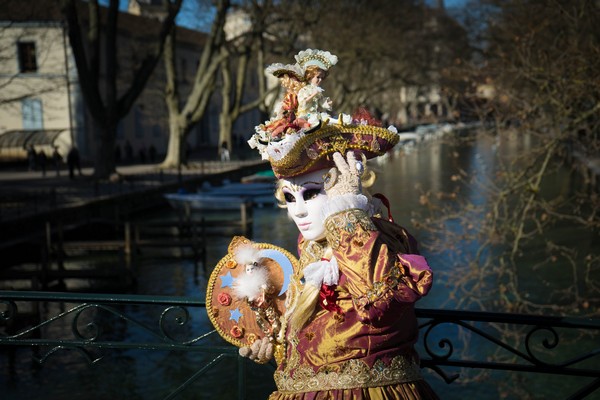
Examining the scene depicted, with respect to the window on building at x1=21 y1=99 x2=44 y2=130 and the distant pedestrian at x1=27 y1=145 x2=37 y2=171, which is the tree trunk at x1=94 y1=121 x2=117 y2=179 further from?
the window on building at x1=21 y1=99 x2=44 y2=130

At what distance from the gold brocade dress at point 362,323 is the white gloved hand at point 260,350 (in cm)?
15

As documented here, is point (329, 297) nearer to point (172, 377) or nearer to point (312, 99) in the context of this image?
point (312, 99)

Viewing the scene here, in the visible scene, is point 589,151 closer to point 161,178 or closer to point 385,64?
point 161,178

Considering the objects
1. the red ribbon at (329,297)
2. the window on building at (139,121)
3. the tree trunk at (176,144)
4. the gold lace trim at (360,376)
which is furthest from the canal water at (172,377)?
the window on building at (139,121)

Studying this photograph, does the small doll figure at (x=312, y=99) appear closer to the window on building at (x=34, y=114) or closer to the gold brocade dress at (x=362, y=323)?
the gold brocade dress at (x=362, y=323)

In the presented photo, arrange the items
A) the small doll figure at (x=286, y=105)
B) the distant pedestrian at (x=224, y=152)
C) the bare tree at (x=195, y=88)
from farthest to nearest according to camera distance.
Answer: the distant pedestrian at (x=224, y=152) → the bare tree at (x=195, y=88) → the small doll figure at (x=286, y=105)

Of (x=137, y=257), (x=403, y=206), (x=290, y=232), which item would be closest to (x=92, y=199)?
(x=137, y=257)

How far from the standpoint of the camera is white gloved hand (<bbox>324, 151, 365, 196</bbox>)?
3193mm

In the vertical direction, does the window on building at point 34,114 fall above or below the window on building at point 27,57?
below

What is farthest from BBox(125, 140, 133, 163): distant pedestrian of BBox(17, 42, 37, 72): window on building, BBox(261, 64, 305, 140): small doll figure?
BBox(261, 64, 305, 140): small doll figure

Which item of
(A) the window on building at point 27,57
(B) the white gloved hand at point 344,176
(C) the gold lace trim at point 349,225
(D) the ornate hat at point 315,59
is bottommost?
(C) the gold lace trim at point 349,225

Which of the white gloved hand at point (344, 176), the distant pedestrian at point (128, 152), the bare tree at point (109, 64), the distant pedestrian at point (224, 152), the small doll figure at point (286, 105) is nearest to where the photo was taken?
the white gloved hand at point (344, 176)

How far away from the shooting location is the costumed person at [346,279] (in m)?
2.96

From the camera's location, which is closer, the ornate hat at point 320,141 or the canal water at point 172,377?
the ornate hat at point 320,141
